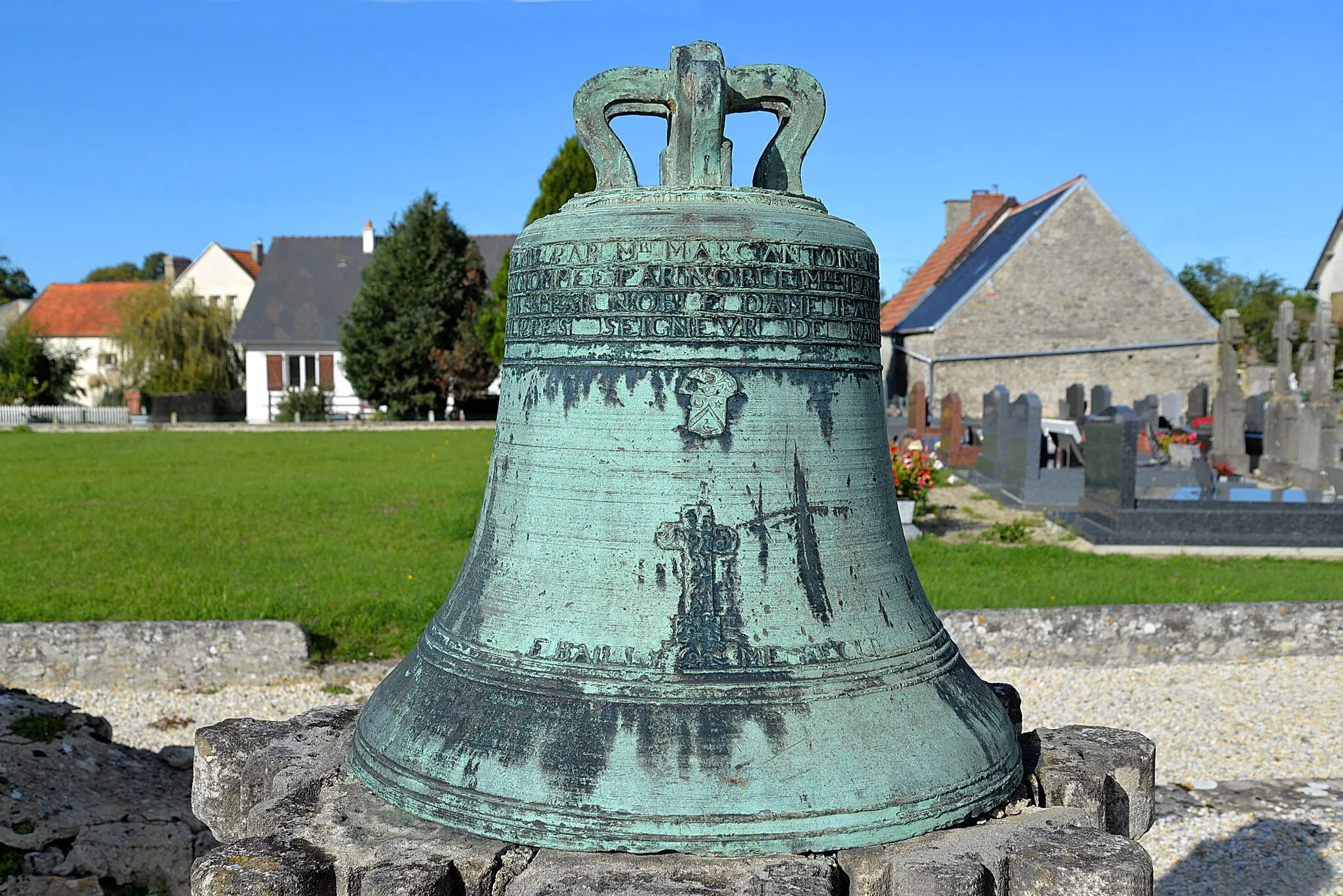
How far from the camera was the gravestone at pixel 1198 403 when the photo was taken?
23656 millimetres

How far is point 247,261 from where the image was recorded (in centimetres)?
5306

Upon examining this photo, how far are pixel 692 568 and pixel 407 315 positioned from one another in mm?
32027

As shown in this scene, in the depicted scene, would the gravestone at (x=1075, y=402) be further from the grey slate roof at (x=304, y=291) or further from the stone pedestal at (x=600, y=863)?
the grey slate roof at (x=304, y=291)

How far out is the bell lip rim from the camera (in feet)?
6.44

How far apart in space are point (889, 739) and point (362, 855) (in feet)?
3.21

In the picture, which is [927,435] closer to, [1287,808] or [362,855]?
[1287,808]

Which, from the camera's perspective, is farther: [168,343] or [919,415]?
[168,343]

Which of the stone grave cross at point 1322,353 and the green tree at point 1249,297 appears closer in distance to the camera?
the stone grave cross at point 1322,353

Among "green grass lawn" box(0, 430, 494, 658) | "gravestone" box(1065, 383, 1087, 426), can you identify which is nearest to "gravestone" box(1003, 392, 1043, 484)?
"green grass lawn" box(0, 430, 494, 658)

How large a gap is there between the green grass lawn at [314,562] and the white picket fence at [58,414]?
63.4 feet

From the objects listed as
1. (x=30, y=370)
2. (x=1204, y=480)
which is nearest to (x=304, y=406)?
(x=30, y=370)

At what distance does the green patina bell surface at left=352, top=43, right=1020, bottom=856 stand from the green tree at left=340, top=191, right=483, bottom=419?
31.4 m

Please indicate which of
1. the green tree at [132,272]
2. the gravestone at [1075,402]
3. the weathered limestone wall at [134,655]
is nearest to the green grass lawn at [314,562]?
the weathered limestone wall at [134,655]

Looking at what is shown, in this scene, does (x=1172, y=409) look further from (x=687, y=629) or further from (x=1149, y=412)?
(x=687, y=629)
